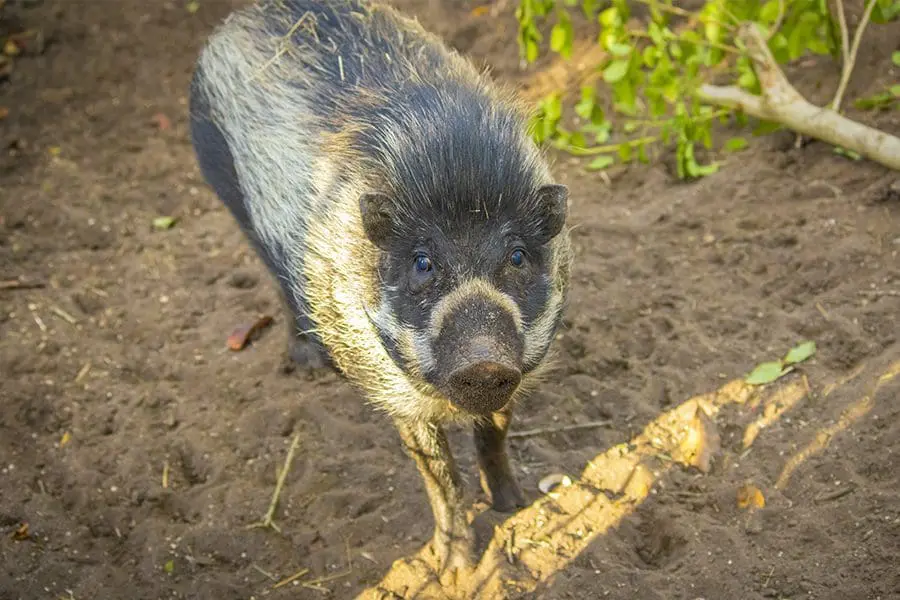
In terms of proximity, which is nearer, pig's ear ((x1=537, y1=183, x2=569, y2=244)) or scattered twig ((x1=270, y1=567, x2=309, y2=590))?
pig's ear ((x1=537, y1=183, x2=569, y2=244))

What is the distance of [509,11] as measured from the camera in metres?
7.85

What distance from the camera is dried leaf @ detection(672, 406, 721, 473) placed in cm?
433

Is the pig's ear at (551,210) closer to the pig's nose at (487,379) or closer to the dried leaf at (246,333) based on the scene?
the pig's nose at (487,379)

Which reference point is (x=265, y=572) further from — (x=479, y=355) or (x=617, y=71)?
(x=617, y=71)

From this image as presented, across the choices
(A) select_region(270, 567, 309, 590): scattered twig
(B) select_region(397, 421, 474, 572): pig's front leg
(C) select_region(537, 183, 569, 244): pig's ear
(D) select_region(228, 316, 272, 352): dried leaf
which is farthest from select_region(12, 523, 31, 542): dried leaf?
(C) select_region(537, 183, 569, 244): pig's ear

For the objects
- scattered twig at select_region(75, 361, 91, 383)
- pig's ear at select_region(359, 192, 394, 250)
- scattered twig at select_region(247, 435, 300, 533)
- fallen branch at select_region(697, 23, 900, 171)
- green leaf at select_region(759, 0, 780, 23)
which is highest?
pig's ear at select_region(359, 192, 394, 250)

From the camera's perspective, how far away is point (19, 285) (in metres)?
5.93

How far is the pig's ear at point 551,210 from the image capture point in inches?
141

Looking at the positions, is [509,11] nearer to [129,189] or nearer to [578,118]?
[578,118]

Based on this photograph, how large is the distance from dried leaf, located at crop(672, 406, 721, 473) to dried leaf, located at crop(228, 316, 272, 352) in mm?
2404

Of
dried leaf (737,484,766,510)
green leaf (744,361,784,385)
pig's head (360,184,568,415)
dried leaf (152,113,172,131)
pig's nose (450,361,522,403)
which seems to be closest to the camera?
pig's nose (450,361,522,403)

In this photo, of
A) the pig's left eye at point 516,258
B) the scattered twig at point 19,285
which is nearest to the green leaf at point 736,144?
the pig's left eye at point 516,258

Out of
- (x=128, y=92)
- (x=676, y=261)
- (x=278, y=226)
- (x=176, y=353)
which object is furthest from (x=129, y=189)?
(x=676, y=261)

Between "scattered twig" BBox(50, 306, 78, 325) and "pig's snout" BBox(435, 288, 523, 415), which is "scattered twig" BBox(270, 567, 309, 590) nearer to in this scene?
"pig's snout" BBox(435, 288, 523, 415)
